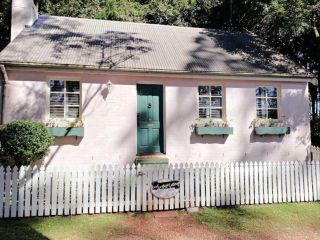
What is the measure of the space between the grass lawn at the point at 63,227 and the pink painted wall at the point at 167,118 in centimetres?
354

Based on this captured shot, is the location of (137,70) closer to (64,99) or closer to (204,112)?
(64,99)

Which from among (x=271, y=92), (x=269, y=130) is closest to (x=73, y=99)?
(x=269, y=130)

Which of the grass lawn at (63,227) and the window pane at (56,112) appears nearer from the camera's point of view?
the grass lawn at (63,227)

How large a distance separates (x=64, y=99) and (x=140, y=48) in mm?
3621

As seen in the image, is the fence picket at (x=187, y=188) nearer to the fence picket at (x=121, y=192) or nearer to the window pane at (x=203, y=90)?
the fence picket at (x=121, y=192)

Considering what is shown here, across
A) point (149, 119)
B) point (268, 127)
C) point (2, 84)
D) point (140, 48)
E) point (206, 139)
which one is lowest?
point (206, 139)

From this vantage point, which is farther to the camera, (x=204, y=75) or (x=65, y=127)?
(x=204, y=75)

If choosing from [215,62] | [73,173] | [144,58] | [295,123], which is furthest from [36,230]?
[295,123]

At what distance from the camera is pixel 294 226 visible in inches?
266

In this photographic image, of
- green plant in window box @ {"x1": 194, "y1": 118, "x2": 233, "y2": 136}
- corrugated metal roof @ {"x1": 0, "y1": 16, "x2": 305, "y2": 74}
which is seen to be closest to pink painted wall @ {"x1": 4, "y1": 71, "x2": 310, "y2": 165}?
green plant in window box @ {"x1": 194, "y1": 118, "x2": 233, "y2": 136}

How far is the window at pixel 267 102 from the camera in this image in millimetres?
11984

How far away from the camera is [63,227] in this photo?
629cm

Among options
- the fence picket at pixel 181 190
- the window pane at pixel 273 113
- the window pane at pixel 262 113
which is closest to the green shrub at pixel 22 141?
the fence picket at pixel 181 190

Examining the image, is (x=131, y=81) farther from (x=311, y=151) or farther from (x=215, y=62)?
(x=311, y=151)
